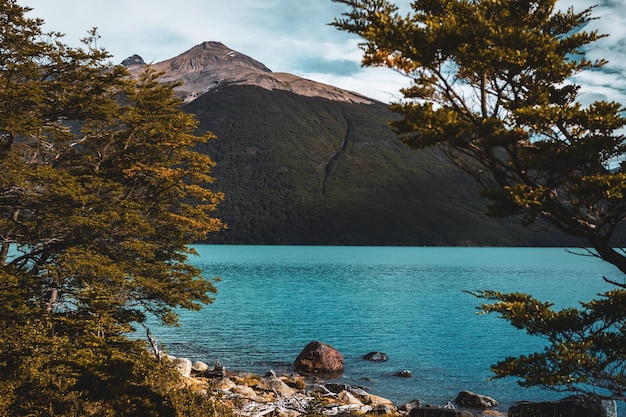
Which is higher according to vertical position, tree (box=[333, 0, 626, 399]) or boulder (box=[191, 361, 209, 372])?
tree (box=[333, 0, 626, 399])

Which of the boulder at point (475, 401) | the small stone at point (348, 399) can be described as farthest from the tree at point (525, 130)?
the boulder at point (475, 401)

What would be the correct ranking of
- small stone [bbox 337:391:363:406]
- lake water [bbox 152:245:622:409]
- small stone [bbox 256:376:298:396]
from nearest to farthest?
small stone [bbox 337:391:363:406] → small stone [bbox 256:376:298:396] → lake water [bbox 152:245:622:409]

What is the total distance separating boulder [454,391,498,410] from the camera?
3225 centimetres

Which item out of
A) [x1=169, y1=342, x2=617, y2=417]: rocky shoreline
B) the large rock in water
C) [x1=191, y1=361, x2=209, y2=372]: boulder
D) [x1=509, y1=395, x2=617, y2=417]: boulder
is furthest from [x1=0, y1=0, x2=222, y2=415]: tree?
[x1=509, y1=395, x2=617, y2=417]: boulder

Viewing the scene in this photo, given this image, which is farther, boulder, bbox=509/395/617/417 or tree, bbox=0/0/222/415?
boulder, bbox=509/395/617/417

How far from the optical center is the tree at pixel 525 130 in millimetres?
10055

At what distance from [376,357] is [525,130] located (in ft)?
131

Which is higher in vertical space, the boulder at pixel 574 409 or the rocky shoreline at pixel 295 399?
the boulder at pixel 574 409

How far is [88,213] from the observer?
26312 millimetres

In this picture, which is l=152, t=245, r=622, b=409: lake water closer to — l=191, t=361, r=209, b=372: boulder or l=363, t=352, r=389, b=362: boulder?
l=363, t=352, r=389, b=362: boulder

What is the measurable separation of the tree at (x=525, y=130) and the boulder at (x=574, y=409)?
15.6 metres

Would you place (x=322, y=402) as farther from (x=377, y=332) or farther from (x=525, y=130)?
(x=377, y=332)

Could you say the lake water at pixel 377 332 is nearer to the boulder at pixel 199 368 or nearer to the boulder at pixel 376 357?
the boulder at pixel 376 357

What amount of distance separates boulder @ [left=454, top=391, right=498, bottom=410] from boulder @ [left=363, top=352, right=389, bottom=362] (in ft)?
44.6
